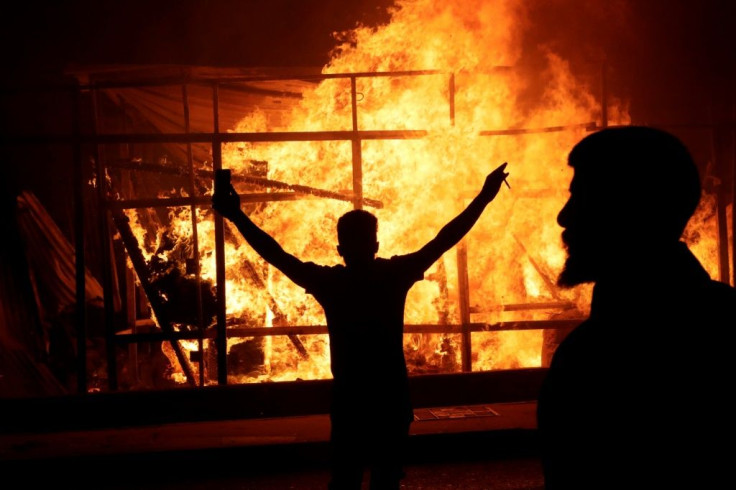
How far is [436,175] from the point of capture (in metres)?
6.77

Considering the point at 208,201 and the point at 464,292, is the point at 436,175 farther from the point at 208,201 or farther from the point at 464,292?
the point at 208,201

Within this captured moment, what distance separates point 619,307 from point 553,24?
7456 millimetres

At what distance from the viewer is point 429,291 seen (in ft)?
23.2

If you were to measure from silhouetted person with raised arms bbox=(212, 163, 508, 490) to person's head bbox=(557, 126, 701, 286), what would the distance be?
1582 millimetres

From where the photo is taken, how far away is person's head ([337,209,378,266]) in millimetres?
2811

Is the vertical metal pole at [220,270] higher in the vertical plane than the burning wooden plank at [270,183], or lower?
lower

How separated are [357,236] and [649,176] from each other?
1.70 metres

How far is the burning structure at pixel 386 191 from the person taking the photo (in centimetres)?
641

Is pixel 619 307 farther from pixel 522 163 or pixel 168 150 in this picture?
pixel 168 150

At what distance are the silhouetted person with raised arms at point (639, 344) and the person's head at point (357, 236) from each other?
61.8 inches

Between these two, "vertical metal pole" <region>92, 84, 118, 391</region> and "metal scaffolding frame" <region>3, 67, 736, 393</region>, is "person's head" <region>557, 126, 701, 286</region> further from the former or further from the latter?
"vertical metal pole" <region>92, 84, 118, 391</region>

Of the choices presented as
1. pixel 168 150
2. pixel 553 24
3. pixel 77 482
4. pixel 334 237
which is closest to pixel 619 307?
pixel 77 482

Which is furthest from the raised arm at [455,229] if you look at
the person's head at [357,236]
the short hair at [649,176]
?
the short hair at [649,176]

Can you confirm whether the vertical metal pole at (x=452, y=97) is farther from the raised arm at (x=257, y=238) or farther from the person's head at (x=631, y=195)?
the person's head at (x=631, y=195)
